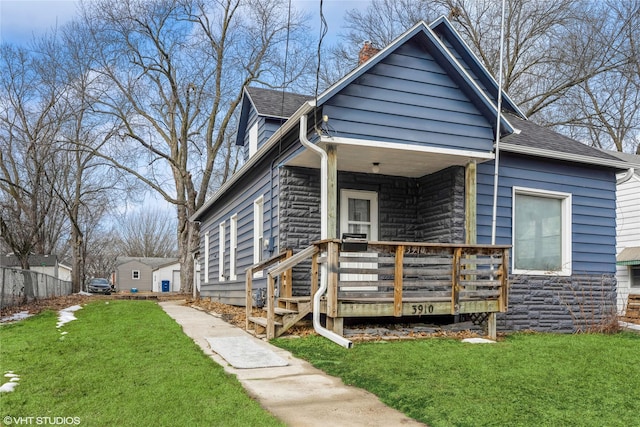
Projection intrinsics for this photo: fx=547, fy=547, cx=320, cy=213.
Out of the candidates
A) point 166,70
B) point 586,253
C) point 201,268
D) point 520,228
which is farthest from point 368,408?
point 166,70

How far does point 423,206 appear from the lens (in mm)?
10453

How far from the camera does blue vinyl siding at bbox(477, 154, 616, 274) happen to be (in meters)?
9.99

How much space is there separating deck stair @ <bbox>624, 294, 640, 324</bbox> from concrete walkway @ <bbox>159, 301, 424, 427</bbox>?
10.2m

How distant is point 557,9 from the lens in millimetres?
22266

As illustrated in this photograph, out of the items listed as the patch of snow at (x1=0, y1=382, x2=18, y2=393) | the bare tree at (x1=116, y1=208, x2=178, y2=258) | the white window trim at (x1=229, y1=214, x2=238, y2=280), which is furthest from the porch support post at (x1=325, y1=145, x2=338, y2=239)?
the bare tree at (x1=116, y1=208, x2=178, y2=258)

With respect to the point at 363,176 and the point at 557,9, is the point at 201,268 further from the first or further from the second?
the point at 557,9

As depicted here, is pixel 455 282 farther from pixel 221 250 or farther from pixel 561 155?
pixel 221 250

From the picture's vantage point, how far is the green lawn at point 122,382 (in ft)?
12.9

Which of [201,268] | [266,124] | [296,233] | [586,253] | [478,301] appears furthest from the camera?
[201,268]

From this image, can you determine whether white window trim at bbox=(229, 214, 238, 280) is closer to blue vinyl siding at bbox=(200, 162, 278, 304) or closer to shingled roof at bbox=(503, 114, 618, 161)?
blue vinyl siding at bbox=(200, 162, 278, 304)

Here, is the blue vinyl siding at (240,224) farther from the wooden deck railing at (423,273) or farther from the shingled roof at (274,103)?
the wooden deck railing at (423,273)

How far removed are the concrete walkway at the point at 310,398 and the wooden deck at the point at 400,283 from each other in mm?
1312

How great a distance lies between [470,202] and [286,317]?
3628 millimetres

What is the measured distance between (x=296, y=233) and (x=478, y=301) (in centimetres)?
323
